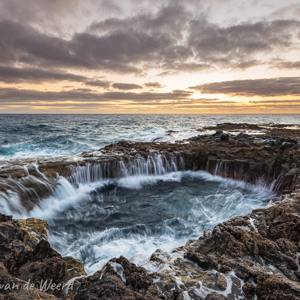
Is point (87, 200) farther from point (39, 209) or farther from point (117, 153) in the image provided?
point (117, 153)

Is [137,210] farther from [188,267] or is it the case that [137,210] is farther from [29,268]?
[29,268]

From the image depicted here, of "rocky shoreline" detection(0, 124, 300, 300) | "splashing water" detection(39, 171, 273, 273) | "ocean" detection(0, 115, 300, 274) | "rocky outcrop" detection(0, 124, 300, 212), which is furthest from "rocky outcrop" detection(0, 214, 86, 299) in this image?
"rocky outcrop" detection(0, 124, 300, 212)

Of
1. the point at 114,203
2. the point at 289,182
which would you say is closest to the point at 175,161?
the point at 114,203

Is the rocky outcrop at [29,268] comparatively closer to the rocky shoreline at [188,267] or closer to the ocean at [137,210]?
the rocky shoreline at [188,267]

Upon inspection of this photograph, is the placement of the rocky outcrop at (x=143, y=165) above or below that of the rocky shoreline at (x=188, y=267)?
below

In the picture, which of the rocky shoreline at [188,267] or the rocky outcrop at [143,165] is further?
the rocky outcrop at [143,165]

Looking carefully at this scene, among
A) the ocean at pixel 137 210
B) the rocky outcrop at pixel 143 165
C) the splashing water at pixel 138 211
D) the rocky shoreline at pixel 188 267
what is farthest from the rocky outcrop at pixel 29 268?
the rocky outcrop at pixel 143 165

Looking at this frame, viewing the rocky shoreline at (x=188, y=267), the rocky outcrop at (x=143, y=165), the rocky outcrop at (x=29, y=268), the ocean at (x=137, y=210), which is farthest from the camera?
the rocky outcrop at (x=143, y=165)

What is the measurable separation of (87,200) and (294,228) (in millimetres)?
8424

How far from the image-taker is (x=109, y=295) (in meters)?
2.31

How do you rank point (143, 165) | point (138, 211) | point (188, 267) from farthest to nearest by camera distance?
point (143, 165) < point (138, 211) < point (188, 267)

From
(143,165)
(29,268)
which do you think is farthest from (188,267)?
(143,165)

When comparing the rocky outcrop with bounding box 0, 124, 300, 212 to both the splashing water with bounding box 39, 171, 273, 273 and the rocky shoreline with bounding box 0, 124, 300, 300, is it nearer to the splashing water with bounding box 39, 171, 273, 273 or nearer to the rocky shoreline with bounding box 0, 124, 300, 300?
the splashing water with bounding box 39, 171, 273, 273

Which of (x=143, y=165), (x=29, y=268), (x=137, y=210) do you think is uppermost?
(x=29, y=268)
